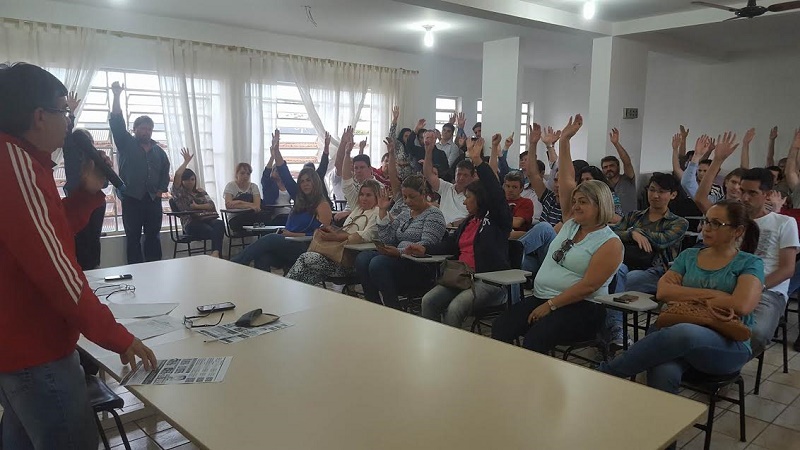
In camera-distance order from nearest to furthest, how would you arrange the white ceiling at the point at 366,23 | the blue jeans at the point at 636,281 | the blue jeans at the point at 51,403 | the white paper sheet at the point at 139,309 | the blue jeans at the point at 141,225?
the blue jeans at the point at 51,403 < the white paper sheet at the point at 139,309 < the blue jeans at the point at 636,281 < the blue jeans at the point at 141,225 < the white ceiling at the point at 366,23

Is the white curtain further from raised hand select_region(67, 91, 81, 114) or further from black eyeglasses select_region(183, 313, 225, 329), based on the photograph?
black eyeglasses select_region(183, 313, 225, 329)

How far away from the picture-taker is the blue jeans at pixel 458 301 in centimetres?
321

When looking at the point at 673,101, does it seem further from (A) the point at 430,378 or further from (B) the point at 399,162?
(A) the point at 430,378

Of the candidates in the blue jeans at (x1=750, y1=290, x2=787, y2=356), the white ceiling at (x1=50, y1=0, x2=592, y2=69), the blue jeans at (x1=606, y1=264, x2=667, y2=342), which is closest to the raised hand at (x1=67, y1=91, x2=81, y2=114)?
the white ceiling at (x1=50, y1=0, x2=592, y2=69)

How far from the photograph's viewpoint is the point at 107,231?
247 inches

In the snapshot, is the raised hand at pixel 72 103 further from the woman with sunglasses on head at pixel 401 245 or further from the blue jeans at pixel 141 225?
the woman with sunglasses on head at pixel 401 245

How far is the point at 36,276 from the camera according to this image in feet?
4.09

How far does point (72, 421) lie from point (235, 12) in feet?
18.4

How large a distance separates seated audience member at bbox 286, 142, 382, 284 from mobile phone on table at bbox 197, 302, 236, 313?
1805 mm

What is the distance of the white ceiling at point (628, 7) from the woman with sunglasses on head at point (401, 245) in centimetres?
277

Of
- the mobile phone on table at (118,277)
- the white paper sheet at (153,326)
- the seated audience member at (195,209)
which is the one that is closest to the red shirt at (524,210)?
the mobile phone on table at (118,277)

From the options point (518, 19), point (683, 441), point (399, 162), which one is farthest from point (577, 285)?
point (399, 162)

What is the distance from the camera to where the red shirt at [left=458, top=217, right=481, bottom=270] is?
11.6 feet

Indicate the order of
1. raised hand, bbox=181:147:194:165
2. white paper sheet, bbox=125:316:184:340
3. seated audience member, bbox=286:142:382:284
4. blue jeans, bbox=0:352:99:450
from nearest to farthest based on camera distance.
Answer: blue jeans, bbox=0:352:99:450 < white paper sheet, bbox=125:316:184:340 < seated audience member, bbox=286:142:382:284 < raised hand, bbox=181:147:194:165
